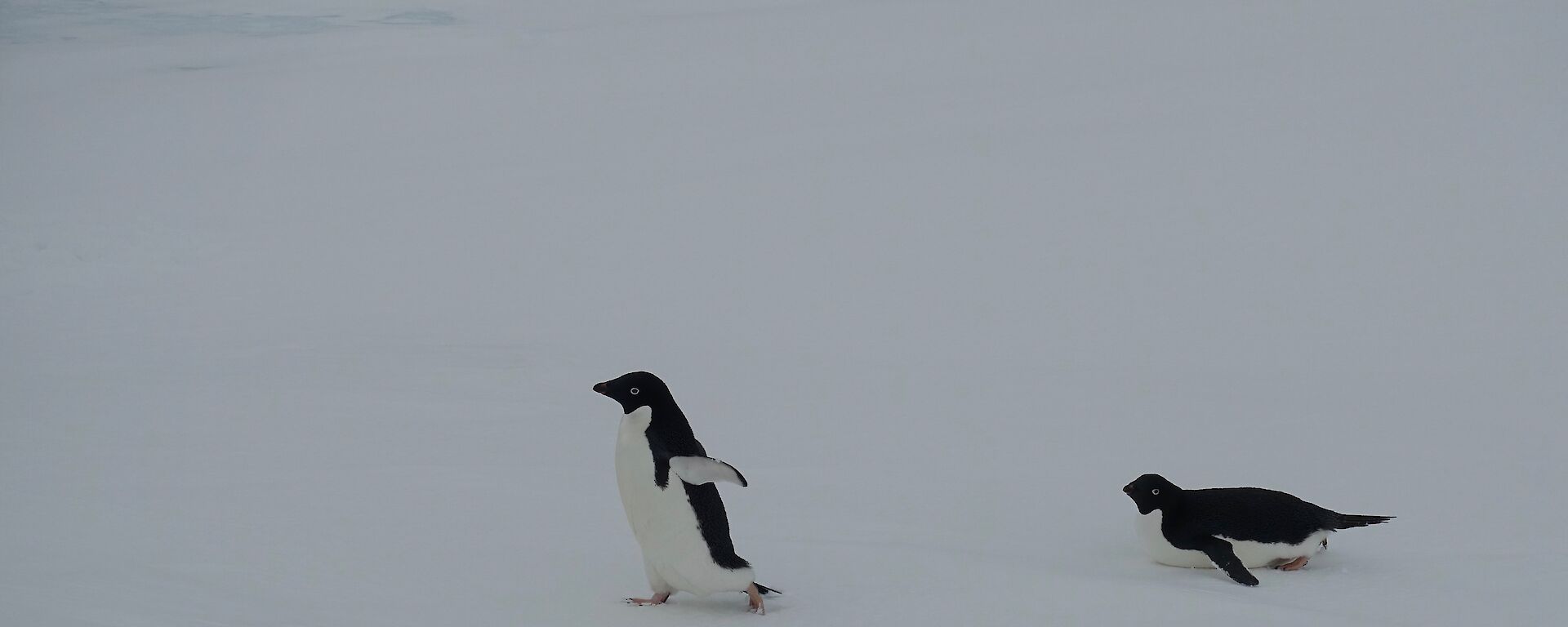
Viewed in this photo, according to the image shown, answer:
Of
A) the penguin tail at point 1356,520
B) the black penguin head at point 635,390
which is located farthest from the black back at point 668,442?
the penguin tail at point 1356,520

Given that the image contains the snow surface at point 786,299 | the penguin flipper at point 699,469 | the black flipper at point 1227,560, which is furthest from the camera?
the snow surface at point 786,299

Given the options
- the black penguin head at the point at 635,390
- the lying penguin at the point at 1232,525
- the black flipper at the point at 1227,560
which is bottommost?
the black flipper at the point at 1227,560

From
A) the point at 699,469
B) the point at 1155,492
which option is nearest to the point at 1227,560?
the point at 1155,492

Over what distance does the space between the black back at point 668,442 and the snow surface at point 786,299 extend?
0.75ft

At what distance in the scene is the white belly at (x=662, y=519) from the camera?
370 cm

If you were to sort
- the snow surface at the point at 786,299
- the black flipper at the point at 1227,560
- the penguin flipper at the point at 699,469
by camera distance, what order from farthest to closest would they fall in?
the snow surface at the point at 786,299 < the black flipper at the point at 1227,560 < the penguin flipper at the point at 699,469

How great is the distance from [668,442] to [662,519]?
0.21 meters

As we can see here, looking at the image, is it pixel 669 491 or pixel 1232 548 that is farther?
pixel 1232 548

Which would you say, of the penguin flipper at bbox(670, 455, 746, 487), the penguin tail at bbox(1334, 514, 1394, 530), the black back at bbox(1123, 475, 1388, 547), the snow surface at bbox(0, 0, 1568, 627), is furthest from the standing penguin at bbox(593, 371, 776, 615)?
the penguin tail at bbox(1334, 514, 1394, 530)

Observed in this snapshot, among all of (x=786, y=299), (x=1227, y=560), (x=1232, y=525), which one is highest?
(x=786, y=299)

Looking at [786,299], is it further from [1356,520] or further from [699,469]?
[699,469]

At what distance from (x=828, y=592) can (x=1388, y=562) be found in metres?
1.96

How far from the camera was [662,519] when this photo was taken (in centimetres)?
371

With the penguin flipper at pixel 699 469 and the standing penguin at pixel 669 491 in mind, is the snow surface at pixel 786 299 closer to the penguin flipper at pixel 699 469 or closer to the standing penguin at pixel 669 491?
the standing penguin at pixel 669 491
